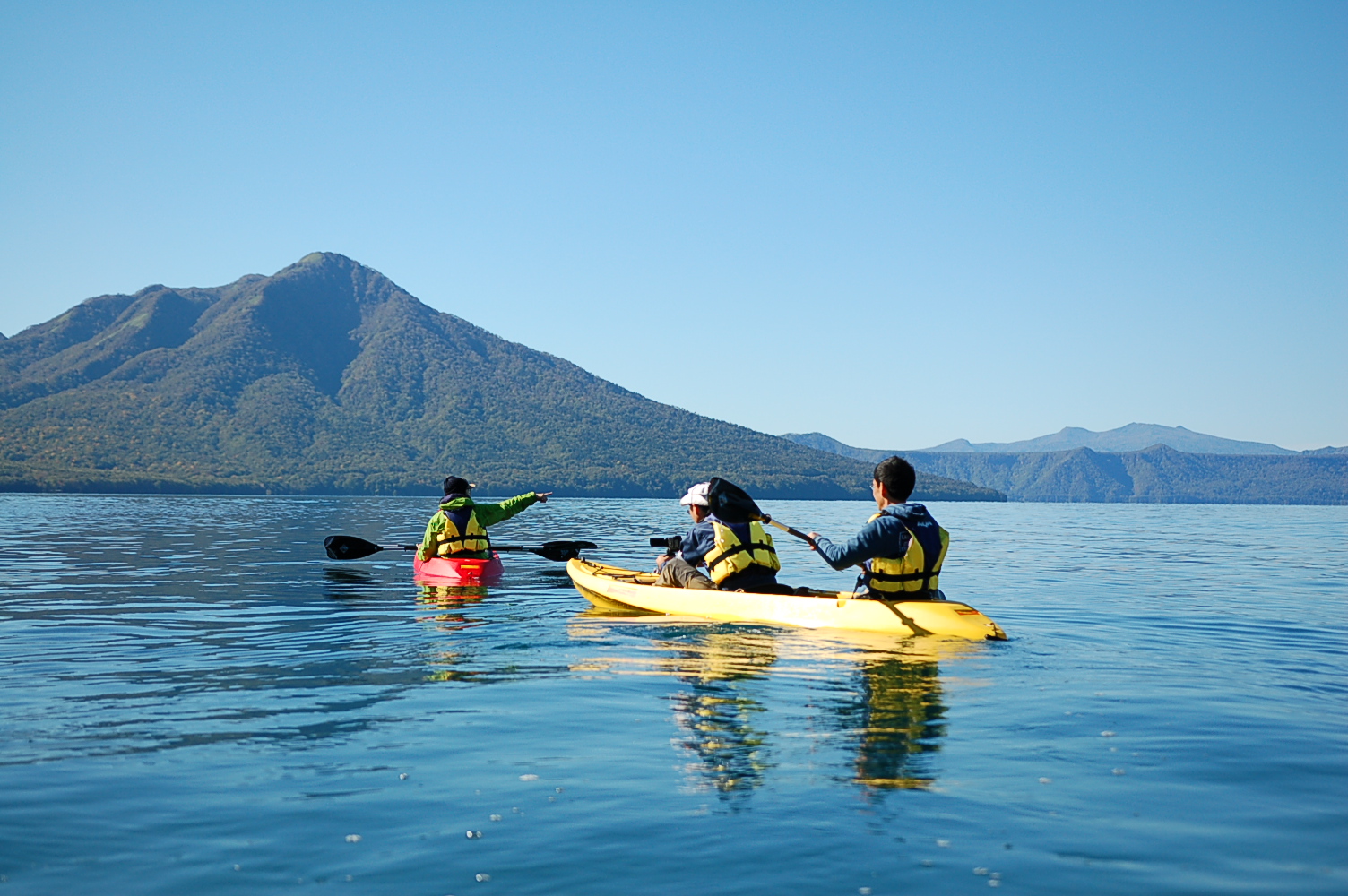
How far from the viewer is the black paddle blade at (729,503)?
13.8 m

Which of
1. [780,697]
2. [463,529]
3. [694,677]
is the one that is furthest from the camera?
[463,529]

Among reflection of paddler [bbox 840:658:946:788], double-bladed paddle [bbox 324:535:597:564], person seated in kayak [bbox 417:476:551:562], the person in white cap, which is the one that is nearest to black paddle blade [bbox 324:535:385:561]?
double-bladed paddle [bbox 324:535:597:564]

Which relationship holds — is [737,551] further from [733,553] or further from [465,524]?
[465,524]

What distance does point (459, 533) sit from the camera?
67.8ft

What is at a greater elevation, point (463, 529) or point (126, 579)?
point (463, 529)

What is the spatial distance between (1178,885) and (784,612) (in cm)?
861

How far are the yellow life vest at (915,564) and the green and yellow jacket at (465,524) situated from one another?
9505 mm

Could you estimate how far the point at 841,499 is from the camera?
19725cm

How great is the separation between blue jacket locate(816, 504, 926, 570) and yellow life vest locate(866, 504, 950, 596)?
0.65 ft

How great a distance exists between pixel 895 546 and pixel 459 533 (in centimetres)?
1113

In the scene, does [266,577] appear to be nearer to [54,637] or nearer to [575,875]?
[54,637]

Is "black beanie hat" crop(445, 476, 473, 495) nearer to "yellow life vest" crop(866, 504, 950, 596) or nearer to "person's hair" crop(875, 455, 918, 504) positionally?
"yellow life vest" crop(866, 504, 950, 596)

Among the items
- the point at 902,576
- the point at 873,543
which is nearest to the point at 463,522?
the point at 902,576

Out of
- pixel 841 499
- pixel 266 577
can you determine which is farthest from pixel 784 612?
pixel 841 499
